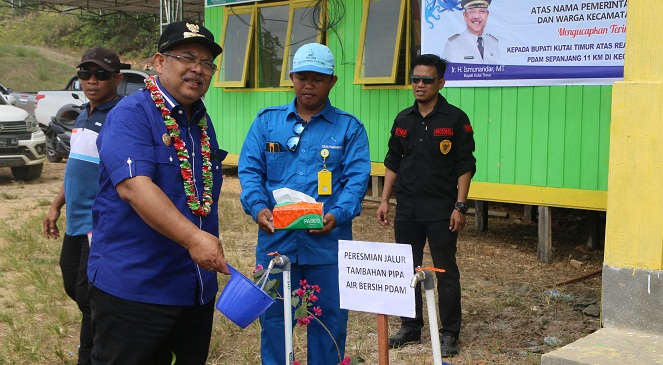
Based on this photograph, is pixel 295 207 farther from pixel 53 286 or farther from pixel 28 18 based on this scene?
pixel 28 18

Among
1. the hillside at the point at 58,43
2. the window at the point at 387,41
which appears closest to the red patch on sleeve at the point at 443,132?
the window at the point at 387,41

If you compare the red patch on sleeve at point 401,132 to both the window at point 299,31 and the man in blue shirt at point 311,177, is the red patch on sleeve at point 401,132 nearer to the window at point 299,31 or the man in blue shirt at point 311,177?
the man in blue shirt at point 311,177

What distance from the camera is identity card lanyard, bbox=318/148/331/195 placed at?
3.97m

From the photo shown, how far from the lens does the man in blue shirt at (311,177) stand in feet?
13.0

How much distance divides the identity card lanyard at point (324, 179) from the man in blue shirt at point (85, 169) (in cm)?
128

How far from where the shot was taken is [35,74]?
3794cm

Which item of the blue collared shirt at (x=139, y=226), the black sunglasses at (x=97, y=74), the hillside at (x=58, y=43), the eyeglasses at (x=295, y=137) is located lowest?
the blue collared shirt at (x=139, y=226)

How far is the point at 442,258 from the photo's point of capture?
17.6ft

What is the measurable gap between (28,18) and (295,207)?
50885 mm

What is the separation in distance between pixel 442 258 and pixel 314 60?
77.5 inches

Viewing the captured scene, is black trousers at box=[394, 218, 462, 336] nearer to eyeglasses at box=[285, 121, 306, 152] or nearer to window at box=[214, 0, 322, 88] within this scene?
eyeglasses at box=[285, 121, 306, 152]

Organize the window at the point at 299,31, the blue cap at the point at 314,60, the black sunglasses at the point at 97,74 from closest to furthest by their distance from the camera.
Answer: the blue cap at the point at 314,60 < the black sunglasses at the point at 97,74 < the window at the point at 299,31

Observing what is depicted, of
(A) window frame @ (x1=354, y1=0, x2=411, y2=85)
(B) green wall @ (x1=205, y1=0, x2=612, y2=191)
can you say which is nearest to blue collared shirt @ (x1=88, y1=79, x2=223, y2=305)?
(B) green wall @ (x1=205, y1=0, x2=612, y2=191)

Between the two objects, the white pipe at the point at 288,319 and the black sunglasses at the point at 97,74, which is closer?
the white pipe at the point at 288,319
